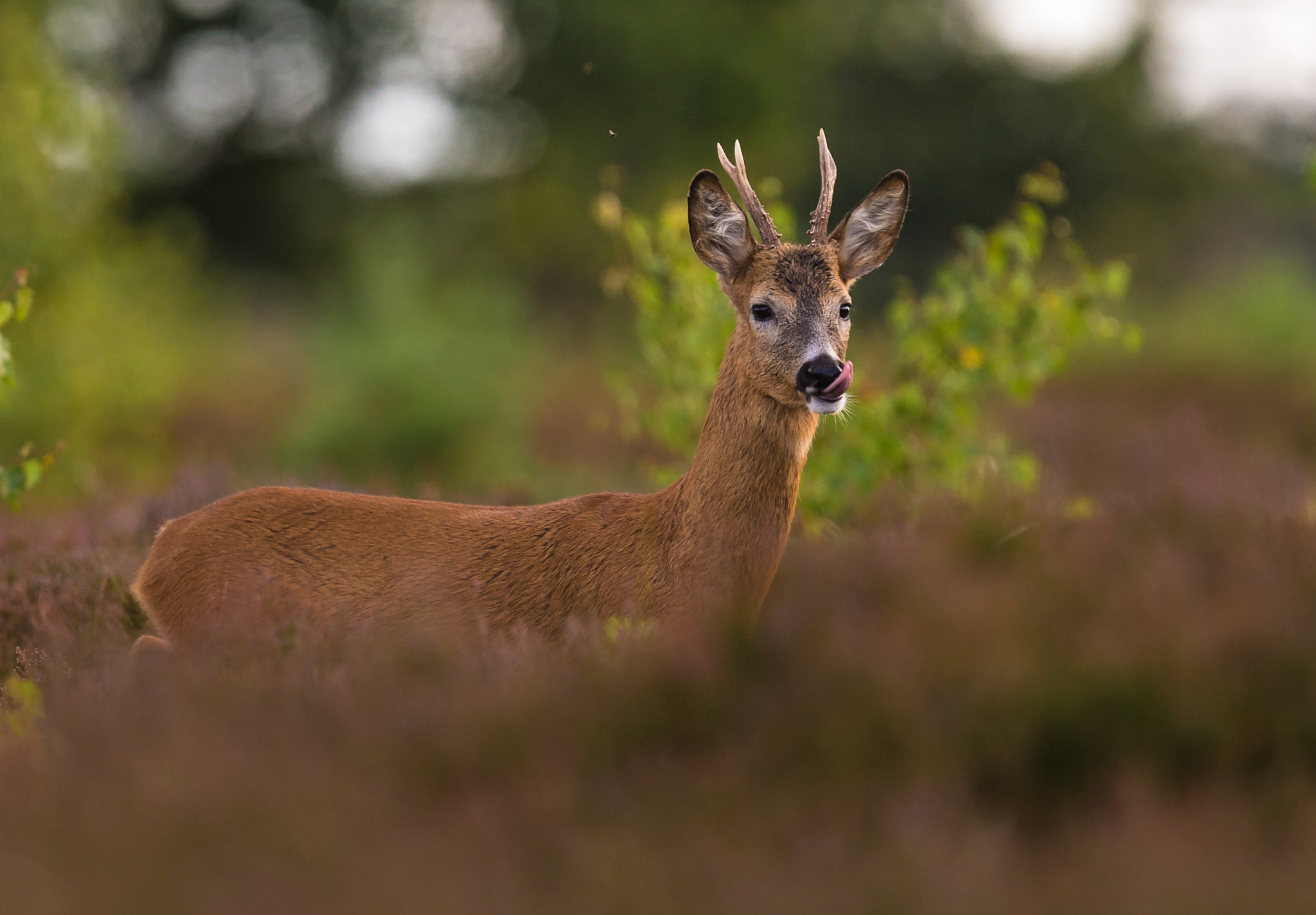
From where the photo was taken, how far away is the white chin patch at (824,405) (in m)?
4.48

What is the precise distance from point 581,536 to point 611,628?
0.89 meters

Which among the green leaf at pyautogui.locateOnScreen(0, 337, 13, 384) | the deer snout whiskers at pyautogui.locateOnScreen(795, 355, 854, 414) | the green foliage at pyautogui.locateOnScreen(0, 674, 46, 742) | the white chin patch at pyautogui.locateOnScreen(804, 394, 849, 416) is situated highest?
the deer snout whiskers at pyautogui.locateOnScreen(795, 355, 854, 414)

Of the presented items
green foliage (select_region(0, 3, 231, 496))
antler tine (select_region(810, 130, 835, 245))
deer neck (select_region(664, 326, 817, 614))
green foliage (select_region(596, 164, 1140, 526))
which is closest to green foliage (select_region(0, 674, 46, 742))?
deer neck (select_region(664, 326, 817, 614))

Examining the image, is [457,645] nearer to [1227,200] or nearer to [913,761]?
[913,761]

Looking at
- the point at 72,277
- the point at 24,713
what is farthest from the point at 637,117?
Answer: the point at 24,713

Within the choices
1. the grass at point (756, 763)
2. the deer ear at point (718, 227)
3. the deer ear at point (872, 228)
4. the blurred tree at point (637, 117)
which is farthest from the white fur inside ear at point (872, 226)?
the blurred tree at point (637, 117)

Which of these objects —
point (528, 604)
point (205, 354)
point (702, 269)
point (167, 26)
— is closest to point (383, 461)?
point (205, 354)

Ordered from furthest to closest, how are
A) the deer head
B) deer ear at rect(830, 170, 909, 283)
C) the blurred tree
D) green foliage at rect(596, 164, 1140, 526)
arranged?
1. the blurred tree
2. green foliage at rect(596, 164, 1140, 526)
3. deer ear at rect(830, 170, 909, 283)
4. the deer head

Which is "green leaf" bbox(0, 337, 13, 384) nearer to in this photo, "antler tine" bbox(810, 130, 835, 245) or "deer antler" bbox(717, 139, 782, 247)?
"deer antler" bbox(717, 139, 782, 247)

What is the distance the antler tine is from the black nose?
2.47 feet

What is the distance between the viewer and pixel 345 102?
32219 millimetres

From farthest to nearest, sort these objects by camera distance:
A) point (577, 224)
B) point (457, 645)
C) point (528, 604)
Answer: point (577, 224) → point (528, 604) → point (457, 645)

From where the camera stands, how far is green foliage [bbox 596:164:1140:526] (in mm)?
7141

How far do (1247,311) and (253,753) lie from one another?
17.7 metres
